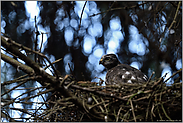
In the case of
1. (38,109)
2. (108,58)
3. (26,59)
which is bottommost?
(38,109)

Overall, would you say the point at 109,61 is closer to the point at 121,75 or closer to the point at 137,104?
the point at 121,75

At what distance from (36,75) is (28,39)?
4.12 meters

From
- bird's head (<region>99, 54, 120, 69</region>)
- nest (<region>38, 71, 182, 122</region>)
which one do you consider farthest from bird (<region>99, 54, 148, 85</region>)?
nest (<region>38, 71, 182, 122</region>)

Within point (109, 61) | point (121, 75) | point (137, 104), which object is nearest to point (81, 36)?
point (109, 61)

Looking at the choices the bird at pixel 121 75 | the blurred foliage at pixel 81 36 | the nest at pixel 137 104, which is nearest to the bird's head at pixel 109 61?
the bird at pixel 121 75

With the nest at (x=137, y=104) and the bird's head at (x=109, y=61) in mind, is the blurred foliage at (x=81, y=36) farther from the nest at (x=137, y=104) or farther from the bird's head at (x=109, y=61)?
the nest at (x=137, y=104)

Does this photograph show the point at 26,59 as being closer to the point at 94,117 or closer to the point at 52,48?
the point at 94,117

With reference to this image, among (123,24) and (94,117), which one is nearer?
(94,117)

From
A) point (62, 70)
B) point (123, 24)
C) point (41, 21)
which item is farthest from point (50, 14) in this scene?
point (123, 24)

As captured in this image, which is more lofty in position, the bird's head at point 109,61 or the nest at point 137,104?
the bird's head at point 109,61

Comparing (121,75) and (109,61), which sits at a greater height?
(109,61)

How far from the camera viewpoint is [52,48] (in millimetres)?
6559

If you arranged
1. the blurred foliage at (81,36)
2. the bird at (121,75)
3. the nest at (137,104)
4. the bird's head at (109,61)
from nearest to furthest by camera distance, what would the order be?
the nest at (137,104) → the bird at (121,75) → the bird's head at (109,61) → the blurred foliage at (81,36)

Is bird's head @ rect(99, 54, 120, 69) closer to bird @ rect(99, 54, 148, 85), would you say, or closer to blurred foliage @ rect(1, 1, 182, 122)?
bird @ rect(99, 54, 148, 85)
